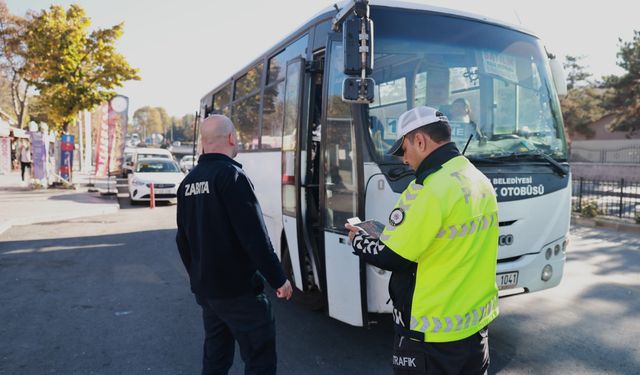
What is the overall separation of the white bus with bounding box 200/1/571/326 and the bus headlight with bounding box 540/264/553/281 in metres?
0.02

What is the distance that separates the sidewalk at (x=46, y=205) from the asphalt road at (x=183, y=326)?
4245mm

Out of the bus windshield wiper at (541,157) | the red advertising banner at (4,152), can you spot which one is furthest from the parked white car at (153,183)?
the red advertising banner at (4,152)

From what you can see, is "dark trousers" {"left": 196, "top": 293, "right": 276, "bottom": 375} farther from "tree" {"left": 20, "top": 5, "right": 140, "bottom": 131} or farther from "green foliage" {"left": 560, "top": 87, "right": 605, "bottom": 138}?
"green foliage" {"left": 560, "top": 87, "right": 605, "bottom": 138}

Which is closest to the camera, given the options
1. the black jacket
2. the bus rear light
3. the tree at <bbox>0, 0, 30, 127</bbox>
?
the black jacket

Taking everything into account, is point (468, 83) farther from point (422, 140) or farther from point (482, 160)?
point (422, 140)

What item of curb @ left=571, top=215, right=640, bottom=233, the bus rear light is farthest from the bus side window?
curb @ left=571, top=215, right=640, bottom=233

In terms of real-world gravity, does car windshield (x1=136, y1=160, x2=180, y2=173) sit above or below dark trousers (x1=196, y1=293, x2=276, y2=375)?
above

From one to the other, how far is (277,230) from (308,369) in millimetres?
2031

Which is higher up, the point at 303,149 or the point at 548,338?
the point at 303,149

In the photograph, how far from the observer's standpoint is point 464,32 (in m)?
4.61

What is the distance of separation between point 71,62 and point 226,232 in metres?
20.1

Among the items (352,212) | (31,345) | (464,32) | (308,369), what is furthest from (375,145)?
(31,345)

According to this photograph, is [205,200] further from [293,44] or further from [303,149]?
[293,44]

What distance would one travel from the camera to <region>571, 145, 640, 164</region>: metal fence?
26.5 meters
